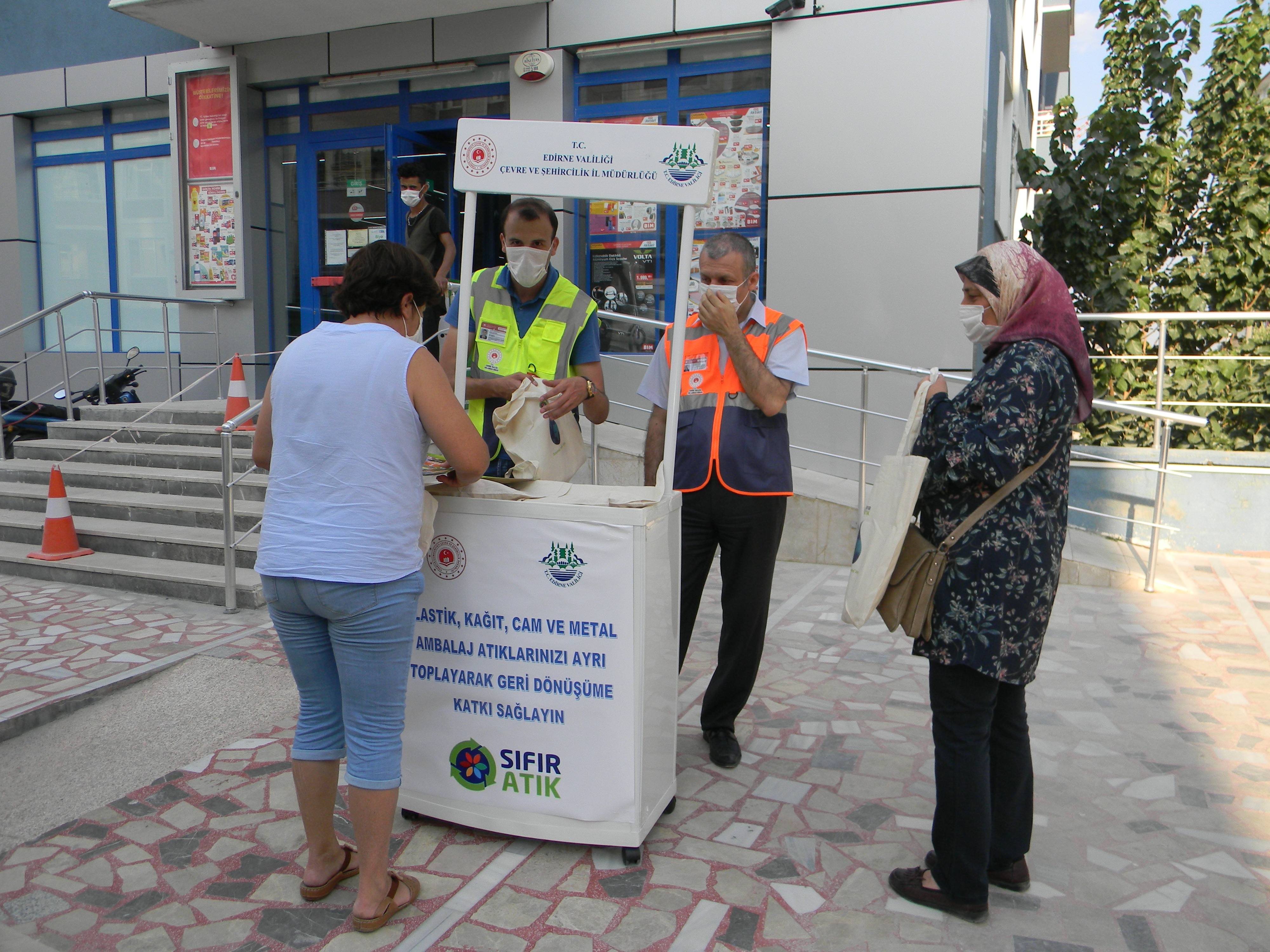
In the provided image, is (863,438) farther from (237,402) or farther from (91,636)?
(237,402)

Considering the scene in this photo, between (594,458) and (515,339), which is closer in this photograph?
(515,339)

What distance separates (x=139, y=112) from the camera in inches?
413

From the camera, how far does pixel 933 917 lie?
249cm

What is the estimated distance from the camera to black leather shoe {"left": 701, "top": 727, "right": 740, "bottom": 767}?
3408 millimetres

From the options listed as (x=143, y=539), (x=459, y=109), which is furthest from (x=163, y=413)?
(x=459, y=109)

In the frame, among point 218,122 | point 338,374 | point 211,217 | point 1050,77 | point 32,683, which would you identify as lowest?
point 32,683

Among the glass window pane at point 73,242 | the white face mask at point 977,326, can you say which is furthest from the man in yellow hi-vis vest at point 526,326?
the glass window pane at point 73,242

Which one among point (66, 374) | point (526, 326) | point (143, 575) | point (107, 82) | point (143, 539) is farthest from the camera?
point (107, 82)

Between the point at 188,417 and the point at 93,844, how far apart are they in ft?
18.8

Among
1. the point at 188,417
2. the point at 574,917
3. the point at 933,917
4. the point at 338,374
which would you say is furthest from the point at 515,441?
the point at 188,417

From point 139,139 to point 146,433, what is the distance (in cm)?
477

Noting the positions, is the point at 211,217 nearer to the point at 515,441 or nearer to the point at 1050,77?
the point at 515,441

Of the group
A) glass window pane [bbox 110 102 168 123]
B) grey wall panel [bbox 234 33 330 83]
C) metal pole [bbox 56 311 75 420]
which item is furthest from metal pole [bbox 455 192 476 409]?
glass window pane [bbox 110 102 168 123]

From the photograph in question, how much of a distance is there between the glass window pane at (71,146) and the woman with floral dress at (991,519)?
1134cm
